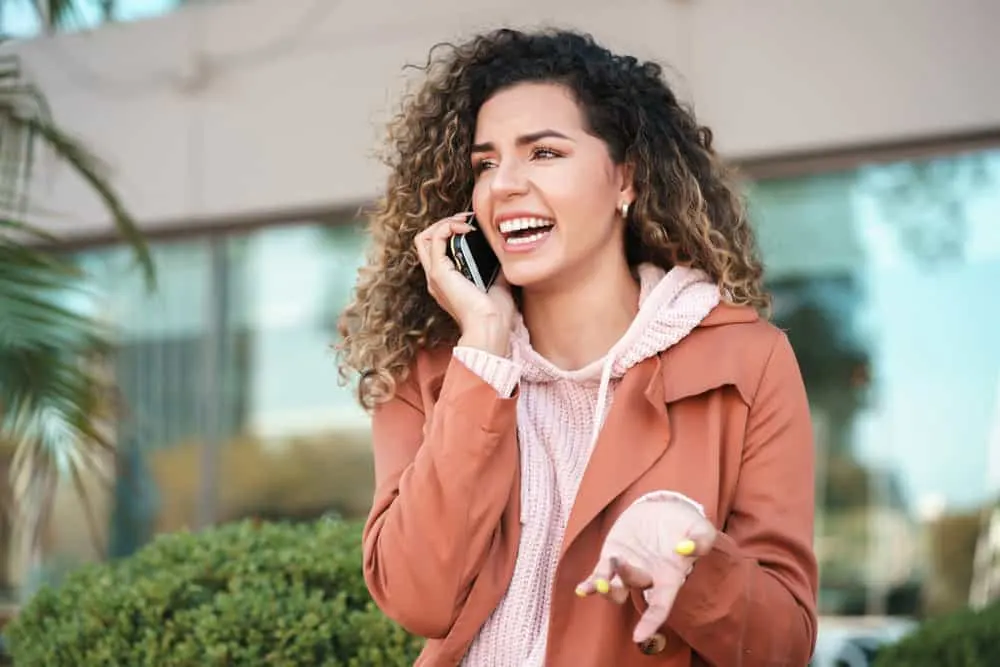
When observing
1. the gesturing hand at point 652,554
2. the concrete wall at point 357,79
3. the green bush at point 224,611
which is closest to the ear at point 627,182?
the gesturing hand at point 652,554

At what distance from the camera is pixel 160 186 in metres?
8.30

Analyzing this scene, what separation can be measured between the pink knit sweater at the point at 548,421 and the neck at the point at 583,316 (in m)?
0.05

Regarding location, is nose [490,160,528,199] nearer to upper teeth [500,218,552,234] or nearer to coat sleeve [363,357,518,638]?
upper teeth [500,218,552,234]

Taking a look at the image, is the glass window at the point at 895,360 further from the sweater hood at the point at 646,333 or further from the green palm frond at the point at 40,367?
the sweater hood at the point at 646,333

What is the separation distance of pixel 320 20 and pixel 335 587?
16.0ft

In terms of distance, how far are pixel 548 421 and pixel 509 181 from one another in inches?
18.3

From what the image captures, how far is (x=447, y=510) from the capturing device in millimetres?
2441

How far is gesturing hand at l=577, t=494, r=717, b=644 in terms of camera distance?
6.70 feet

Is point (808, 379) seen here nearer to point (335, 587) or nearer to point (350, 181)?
point (350, 181)

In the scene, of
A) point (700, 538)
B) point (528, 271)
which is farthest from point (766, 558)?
point (528, 271)

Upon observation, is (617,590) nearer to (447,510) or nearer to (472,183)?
(447,510)

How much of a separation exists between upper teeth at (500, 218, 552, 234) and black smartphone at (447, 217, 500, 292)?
0.12m

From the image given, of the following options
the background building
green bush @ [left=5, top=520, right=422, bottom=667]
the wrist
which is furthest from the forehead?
the background building

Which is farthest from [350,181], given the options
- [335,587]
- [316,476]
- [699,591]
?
[699,591]
